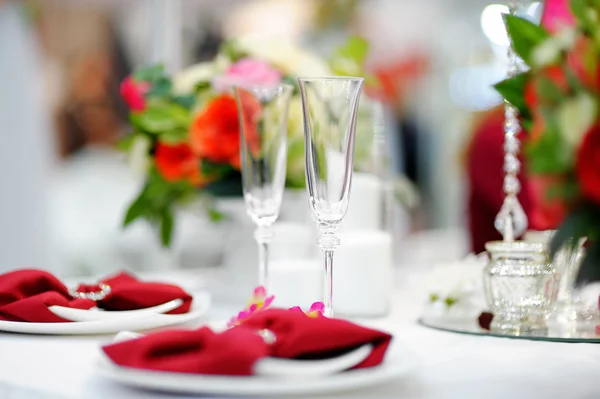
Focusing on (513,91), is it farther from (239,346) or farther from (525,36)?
(239,346)

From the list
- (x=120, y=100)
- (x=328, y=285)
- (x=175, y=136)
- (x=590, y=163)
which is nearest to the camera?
(x=590, y=163)

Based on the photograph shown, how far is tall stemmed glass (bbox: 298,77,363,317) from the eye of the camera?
813 millimetres

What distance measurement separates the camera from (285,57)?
1383mm

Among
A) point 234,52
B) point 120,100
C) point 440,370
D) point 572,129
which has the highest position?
point 120,100

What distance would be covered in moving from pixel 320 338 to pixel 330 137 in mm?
237

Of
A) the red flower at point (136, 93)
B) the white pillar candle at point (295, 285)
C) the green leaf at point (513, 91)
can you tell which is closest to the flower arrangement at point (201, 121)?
the red flower at point (136, 93)

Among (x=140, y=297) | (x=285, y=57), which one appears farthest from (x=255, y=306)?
(x=285, y=57)

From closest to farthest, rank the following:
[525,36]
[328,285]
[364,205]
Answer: [525,36] → [328,285] → [364,205]

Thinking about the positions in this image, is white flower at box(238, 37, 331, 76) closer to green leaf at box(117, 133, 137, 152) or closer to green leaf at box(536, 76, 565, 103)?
green leaf at box(117, 133, 137, 152)

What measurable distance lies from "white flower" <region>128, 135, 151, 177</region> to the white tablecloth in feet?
1.63

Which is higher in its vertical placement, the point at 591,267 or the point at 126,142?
the point at 126,142

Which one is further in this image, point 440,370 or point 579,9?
point 440,370

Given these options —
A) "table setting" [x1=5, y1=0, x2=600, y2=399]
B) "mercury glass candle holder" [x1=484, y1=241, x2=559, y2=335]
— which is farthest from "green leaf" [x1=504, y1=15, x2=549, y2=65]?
"mercury glass candle holder" [x1=484, y1=241, x2=559, y2=335]

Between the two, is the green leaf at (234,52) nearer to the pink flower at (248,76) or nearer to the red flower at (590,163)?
the pink flower at (248,76)
